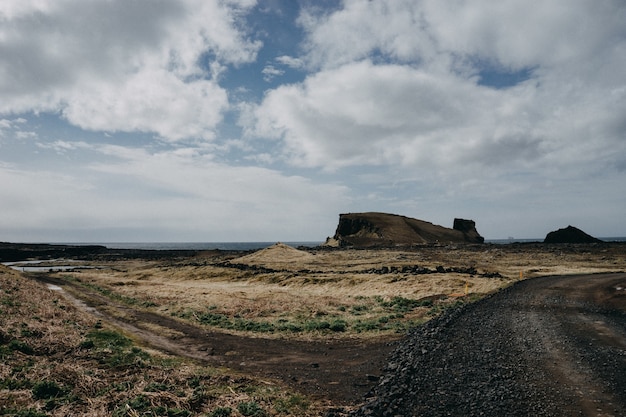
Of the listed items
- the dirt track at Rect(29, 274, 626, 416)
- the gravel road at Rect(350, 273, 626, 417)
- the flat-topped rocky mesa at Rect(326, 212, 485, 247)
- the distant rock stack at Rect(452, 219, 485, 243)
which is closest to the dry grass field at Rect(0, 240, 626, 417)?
the dirt track at Rect(29, 274, 626, 416)

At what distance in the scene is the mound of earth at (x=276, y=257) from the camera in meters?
63.8

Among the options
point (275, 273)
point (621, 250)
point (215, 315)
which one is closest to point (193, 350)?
point (215, 315)

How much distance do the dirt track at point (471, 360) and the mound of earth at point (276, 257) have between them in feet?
138

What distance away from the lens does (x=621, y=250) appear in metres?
61.2

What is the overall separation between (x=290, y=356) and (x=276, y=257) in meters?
53.3

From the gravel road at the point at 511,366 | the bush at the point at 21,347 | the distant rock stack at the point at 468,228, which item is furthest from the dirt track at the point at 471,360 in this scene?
the distant rock stack at the point at 468,228

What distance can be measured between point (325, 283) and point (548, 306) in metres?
23.9

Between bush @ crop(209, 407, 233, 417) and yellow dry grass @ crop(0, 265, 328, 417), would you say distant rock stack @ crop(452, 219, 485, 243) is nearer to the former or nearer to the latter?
yellow dry grass @ crop(0, 265, 328, 417)

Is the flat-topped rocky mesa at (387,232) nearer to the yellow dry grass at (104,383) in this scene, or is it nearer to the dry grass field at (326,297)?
the dry grass field at (326,297)

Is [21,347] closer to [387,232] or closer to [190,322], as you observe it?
[190,322]

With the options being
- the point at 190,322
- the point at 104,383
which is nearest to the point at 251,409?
the point at 104,383

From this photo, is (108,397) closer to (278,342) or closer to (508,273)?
(278,342)

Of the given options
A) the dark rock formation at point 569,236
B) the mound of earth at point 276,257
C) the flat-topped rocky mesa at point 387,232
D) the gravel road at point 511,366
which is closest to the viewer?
the gravel road at point 511,366

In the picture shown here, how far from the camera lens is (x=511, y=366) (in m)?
11.2
